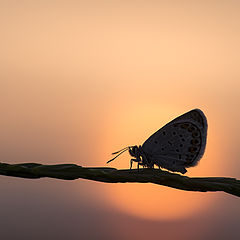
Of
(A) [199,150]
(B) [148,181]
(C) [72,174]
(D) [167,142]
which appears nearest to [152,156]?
(D) [167,142]

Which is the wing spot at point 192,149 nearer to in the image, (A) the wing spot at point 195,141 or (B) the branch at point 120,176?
(A) the wing spot at point 195,141

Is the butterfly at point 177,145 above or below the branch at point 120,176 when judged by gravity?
above

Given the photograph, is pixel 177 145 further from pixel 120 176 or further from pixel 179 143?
pixel 120 176

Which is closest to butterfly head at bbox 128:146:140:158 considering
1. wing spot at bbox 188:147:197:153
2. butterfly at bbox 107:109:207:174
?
butterfly at bbox 107:109:207:174

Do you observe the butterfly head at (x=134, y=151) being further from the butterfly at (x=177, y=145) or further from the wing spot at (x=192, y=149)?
the wing spot at (x=192, y=149)

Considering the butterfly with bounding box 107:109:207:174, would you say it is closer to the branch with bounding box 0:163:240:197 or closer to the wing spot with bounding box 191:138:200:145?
the wing spot with bounding box 191:138:200:145

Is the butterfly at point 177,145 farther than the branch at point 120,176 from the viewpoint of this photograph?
Yes

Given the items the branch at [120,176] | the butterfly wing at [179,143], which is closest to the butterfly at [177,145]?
the butterfly wing at [179,143]
